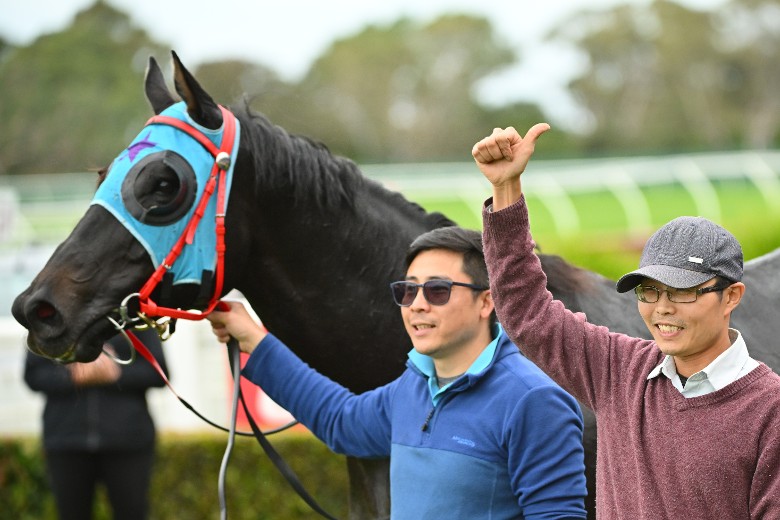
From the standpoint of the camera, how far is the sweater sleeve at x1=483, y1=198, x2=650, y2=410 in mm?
1911

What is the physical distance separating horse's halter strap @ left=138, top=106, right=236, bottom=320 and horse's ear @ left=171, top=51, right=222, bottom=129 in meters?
0.03

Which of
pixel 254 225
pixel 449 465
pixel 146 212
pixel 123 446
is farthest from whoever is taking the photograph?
pixel 123 446

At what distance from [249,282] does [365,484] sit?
636mm

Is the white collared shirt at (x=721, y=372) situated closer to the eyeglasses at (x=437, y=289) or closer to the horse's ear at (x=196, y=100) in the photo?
the eyeglasses at (x=437, y=289)

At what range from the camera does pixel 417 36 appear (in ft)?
209

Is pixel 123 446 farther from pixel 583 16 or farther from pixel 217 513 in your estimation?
pixel 583 16

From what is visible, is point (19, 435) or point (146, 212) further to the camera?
point (19, 435)

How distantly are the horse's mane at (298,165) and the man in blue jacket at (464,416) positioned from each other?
0.49 m

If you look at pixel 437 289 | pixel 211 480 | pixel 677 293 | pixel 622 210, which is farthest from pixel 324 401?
pixel 622 210

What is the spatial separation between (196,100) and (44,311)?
0.66m

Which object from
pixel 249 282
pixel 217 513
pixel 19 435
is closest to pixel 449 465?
pixel 249 282

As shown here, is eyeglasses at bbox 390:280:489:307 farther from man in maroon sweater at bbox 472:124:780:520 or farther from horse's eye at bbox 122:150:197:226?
horse's eye at bbox 122:150:197:226

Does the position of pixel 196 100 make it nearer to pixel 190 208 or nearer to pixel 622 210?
pixel 190 208

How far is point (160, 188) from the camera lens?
8.57 feet
